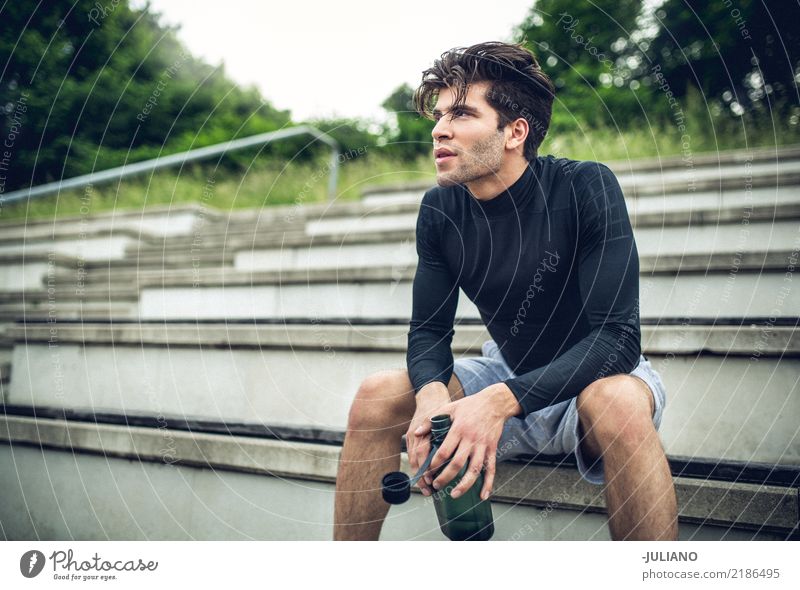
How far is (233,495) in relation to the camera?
1345mm

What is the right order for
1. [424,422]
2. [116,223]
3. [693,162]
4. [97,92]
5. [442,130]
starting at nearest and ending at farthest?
[424,422] → [442,130] → [693,162] → [97,92] → [116,223]

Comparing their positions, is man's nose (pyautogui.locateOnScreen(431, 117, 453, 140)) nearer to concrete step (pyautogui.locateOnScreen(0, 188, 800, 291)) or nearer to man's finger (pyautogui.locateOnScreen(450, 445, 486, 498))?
man's finger (pyautogui.locateOnScreen(450, 445, 486, 498))

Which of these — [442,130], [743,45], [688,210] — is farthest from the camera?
[743,45]

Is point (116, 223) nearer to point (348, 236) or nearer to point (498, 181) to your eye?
point (348, 236)

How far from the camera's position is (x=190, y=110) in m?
7.42

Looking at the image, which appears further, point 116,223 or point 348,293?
point 116,223

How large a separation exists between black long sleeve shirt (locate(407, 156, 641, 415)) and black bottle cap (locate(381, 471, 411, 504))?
0.25 m

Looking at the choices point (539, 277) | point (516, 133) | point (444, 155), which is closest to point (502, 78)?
point (516, 133)

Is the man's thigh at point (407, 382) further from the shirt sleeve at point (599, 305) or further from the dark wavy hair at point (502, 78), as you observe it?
the dark wavy hair at point (502, 78)

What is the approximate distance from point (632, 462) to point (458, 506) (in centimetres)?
30

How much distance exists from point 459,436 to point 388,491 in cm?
15

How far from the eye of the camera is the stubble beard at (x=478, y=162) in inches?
48.4
